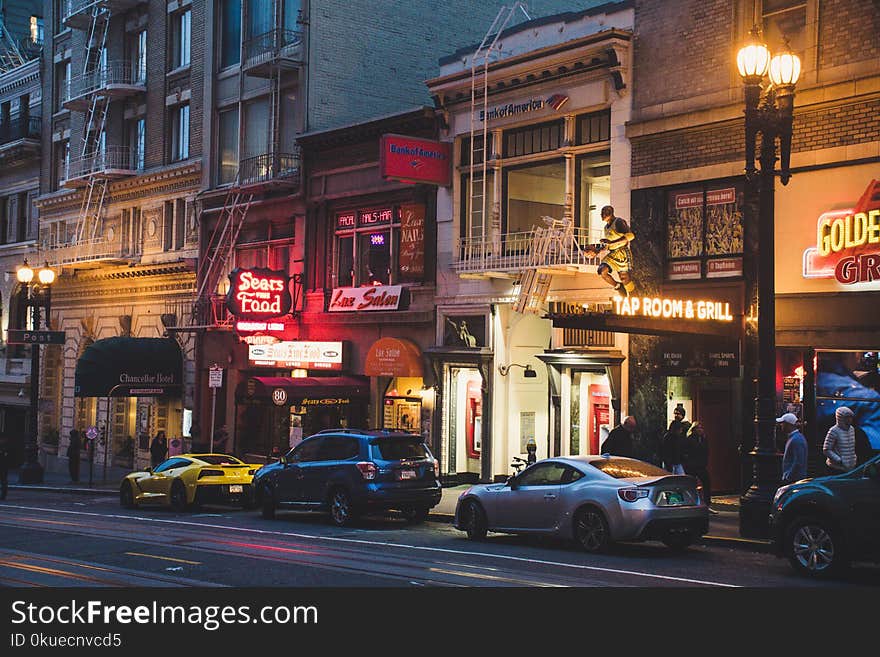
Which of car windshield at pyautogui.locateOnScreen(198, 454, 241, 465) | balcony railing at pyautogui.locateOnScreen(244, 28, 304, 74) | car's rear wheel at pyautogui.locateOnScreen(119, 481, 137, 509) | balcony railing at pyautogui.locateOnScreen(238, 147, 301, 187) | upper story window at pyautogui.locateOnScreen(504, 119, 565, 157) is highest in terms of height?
balcony railing at pyautogui.locateOnScreen(244, 28, 304, 74)

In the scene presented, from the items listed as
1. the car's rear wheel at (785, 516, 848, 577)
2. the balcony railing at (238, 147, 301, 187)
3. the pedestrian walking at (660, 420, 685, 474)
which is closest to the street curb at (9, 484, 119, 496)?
the balcony railing at (238, 147, 301, 187)

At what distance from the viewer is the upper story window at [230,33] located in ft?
130

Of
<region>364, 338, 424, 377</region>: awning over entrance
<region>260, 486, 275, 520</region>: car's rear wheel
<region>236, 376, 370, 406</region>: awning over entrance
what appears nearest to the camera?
<region>260, 486, 275, 520</region>: car's rear wheel

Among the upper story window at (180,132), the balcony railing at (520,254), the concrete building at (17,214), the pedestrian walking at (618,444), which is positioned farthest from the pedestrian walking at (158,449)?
the pedestrian walking at (618,444)

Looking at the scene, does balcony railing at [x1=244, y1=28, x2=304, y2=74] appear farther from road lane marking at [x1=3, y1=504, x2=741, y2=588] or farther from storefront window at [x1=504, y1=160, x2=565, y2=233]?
road lane marking at [x1=3, y1=504, x2=741, y2=588]

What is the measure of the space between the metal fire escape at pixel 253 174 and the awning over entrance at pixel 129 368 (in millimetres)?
1663

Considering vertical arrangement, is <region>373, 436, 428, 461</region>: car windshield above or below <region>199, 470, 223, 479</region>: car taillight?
above

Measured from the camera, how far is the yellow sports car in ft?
85.1

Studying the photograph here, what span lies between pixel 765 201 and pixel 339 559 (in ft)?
26.5

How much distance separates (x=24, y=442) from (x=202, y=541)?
121ft

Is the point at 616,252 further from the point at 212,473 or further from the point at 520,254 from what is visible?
the point at 212,473

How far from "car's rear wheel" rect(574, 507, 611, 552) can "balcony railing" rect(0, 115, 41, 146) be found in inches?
1589

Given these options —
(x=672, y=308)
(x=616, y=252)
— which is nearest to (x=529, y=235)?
(x=616, y=252)

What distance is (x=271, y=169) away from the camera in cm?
3653
